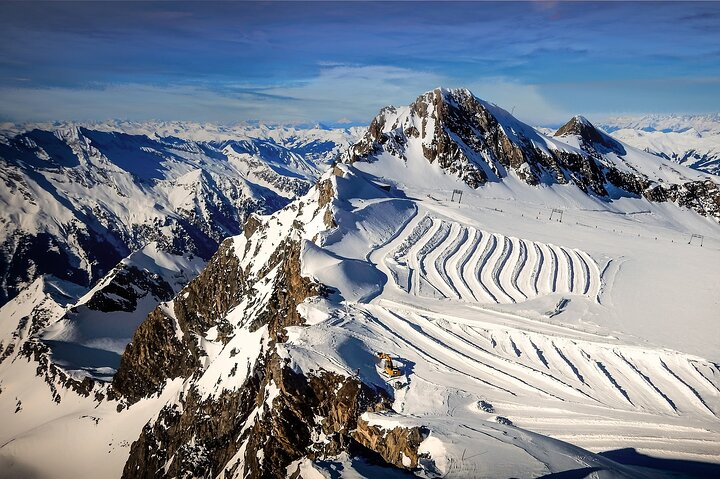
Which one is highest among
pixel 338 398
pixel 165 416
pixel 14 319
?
pixel 338 398

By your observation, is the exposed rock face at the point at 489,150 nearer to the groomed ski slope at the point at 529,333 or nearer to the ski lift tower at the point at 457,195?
the ski lift tower at the point at 457,195

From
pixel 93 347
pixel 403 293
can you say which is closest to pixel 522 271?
pixel 403 293

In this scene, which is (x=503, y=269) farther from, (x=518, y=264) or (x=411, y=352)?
(x=411, y=352)

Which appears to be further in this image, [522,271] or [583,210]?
[583,210]

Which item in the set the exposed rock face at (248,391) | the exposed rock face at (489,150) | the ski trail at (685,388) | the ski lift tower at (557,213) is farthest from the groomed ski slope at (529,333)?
the exposed rock face at (489,150)

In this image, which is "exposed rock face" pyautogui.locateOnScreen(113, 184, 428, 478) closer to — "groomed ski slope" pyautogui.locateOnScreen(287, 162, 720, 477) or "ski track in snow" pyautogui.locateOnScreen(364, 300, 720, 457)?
"groomed ski slope" pyautogui.locateOnScreen(287, 162, 720, 477)

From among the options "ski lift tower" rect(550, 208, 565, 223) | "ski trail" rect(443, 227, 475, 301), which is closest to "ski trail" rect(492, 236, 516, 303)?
"ski trail" rect(443, 227, 475, 301)

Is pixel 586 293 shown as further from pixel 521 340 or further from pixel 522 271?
pixel 521 340
